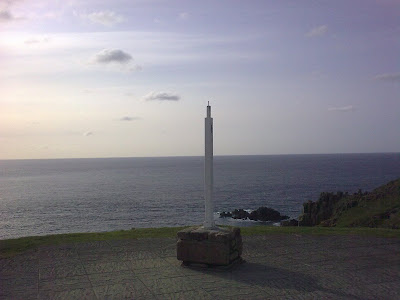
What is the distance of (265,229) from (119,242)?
5477 millimetres

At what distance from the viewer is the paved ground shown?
26.3ft

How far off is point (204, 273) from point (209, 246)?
66cm

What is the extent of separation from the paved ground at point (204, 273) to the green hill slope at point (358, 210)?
51.0 feet

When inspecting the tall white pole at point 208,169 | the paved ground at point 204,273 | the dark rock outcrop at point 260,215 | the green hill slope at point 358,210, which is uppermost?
the tall white pole at point 208,169

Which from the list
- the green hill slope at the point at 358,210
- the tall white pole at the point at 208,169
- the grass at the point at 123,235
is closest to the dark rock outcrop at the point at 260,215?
the green hill slope at the point at 358,210

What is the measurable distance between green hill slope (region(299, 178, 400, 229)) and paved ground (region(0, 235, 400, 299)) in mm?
15557

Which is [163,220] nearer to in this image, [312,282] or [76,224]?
[76,224]

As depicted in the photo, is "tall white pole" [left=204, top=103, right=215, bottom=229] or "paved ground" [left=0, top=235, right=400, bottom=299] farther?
"tall white pole" [left=204, top=103, right=215, bottom=229]

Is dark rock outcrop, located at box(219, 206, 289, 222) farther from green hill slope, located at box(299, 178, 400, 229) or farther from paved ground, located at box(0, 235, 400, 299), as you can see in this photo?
paved ground, located at box(0, 235, 400, 299)

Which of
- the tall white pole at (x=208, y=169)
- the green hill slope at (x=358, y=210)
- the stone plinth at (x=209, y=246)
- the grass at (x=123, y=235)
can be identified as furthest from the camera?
the green hill slope at (x=358, y=210)

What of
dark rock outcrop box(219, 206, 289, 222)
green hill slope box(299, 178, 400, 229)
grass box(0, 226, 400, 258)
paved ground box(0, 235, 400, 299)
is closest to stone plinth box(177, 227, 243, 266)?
paved ground box(0, 235, 400, 299)

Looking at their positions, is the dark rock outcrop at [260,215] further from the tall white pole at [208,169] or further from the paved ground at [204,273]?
the tall white pole at [208,169]

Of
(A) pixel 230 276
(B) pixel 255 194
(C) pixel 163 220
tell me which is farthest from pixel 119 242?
(B) pixel 255 194

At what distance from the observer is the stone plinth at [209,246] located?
970 cm
